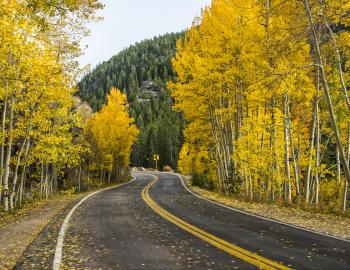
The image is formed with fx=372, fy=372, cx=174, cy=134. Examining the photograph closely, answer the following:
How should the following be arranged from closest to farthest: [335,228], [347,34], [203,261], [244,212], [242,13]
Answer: [203,261], [335,228], [244,212], [347,34], [242,13]

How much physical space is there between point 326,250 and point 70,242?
5.56 m

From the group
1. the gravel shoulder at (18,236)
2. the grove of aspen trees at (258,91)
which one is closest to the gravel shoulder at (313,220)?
the grove of aspen trees at (258,91)

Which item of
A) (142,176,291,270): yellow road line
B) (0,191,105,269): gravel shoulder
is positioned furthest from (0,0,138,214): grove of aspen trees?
→ (142,176,291,270): yellow road line

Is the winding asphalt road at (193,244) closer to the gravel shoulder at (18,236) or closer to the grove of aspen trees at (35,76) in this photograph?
the gravel shoulder at (18,236)

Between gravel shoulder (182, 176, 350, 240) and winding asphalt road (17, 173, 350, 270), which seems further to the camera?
gravel shoulder (182, 176, 350, 240)

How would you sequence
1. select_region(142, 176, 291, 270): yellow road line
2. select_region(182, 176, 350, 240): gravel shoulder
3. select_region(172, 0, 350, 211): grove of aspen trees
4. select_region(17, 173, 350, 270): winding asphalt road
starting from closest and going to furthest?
select_region(142, 176, 291, 270): yellow road line → select_region(17, 173, 350, 270): winding asphalt road → select_region(182, 176, 350, 240): gravel shoulder → select_region(172, 0, 350, 211): grove of aspen trees

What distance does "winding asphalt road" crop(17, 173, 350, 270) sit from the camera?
6.52 metres

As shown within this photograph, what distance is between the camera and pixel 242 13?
58.2 ft

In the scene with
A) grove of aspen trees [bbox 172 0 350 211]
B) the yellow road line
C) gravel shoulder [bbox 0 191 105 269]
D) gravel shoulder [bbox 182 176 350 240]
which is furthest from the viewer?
grove of aspen trees [bbox 172 0 350 211]

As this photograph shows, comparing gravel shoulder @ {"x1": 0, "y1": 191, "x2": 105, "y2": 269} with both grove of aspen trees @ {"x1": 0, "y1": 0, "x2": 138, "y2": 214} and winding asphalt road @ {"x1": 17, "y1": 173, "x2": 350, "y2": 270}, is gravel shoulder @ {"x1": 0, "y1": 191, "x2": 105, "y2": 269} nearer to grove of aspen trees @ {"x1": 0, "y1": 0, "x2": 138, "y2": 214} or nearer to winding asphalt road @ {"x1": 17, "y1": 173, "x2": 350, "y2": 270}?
winding asphalt road @ {"x1": 17, "y1": 173, "x2": 350, "y2": 270}

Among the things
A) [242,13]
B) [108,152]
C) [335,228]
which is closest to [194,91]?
[242,13]

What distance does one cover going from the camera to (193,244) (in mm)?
8055

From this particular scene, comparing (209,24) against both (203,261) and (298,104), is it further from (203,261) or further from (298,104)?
(203,261)

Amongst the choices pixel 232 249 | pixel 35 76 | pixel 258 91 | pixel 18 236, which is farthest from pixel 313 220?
pixel 35 76
